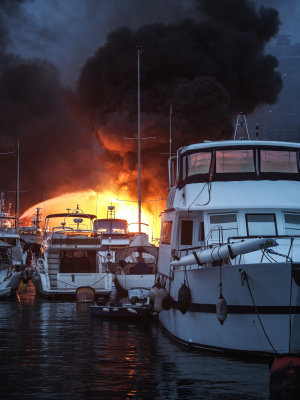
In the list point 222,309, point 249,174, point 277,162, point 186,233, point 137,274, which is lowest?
point 222,309

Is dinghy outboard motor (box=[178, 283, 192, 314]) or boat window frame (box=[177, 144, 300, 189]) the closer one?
dinghy outboard motor (box=[178, 283, 192, 314])

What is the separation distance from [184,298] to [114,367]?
2.85m

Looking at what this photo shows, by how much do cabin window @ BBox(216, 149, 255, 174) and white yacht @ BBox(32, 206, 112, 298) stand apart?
57.1 ft

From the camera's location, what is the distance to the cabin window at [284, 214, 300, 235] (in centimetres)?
1997

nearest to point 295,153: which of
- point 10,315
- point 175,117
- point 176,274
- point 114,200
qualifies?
point 176,274

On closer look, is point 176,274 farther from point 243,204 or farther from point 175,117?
point 175,117

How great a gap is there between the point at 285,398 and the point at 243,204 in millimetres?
7246

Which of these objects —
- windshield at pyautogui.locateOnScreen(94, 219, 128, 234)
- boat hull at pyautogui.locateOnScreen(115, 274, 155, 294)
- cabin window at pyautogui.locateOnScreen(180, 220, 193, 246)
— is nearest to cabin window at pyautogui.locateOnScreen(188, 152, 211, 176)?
cabin window at pyautogui.locateOnScreen(180, 220, 193, 246)

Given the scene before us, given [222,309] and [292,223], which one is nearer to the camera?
[222,309]

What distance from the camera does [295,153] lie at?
857 inches

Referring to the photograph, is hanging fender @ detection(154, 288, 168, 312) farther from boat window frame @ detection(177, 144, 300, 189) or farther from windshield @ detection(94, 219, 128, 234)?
→ windshield @ detection(94, 219, 128, 234)

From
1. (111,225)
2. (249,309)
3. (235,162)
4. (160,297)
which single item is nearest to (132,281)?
(160,297)

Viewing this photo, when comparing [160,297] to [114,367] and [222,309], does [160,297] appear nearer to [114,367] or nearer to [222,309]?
[114,367]

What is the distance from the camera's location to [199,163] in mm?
21984
